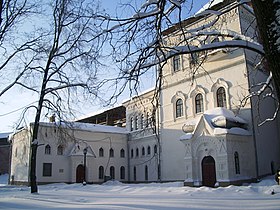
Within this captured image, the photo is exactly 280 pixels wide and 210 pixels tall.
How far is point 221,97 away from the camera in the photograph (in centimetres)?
2659

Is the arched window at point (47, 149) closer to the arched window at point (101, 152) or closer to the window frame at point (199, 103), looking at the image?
the arched window at point (101, 152)

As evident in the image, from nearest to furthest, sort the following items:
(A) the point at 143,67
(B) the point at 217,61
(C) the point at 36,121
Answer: (A) the point at 143,67, (C) the point at 36,121, (B) the point at 217,61

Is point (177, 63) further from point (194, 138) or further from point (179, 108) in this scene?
point (194, 138)

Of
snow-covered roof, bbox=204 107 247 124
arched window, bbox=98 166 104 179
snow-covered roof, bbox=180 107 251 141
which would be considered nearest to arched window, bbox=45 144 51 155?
arched window, bbox=98 166 104 179

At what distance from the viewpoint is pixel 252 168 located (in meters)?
23.7

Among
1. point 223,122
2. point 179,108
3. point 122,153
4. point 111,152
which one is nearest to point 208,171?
point 223,122

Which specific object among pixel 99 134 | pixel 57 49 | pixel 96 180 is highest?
pixel 57 49

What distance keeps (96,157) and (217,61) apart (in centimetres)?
1829

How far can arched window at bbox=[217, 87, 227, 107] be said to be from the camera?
26.3m


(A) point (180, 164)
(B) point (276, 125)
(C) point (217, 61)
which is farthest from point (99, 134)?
(B) point (276, 125)

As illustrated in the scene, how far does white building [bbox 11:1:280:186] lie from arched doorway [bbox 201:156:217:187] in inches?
2.9

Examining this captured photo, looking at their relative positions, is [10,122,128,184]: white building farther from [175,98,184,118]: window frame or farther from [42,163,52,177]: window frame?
[175,98,184,118]: window frame

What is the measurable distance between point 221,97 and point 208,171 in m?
6.42

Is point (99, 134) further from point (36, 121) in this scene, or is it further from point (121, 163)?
point (36, 121)
